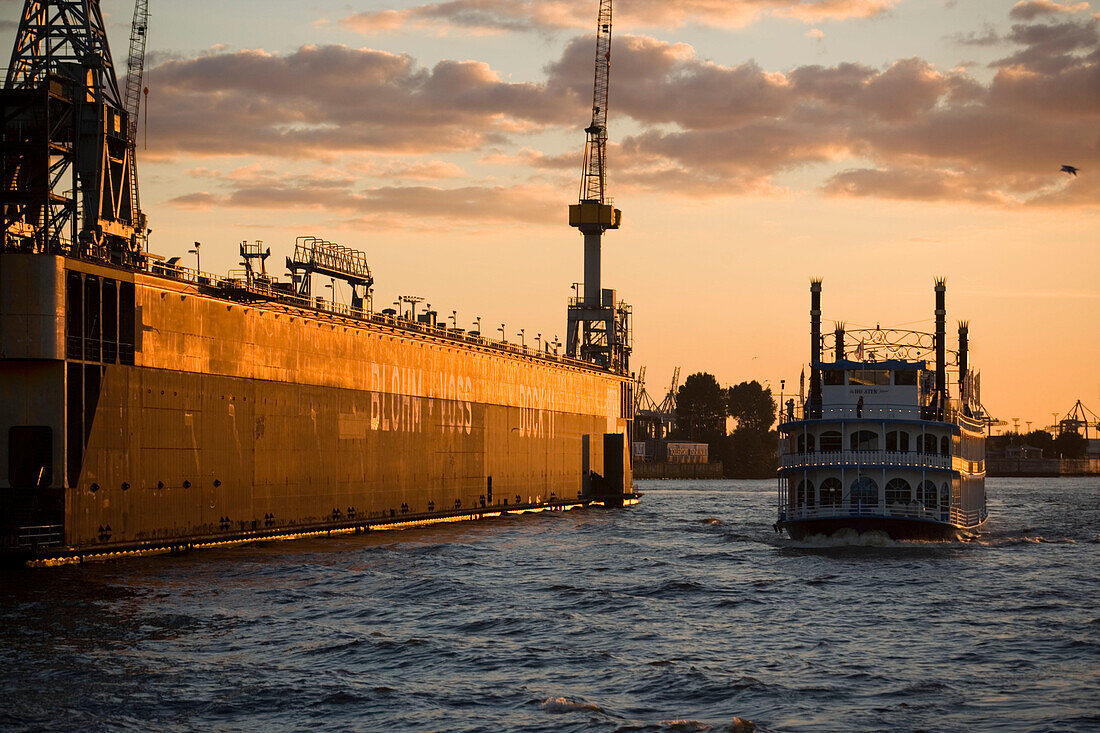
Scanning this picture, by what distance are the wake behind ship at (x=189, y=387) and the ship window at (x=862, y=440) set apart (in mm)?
28390

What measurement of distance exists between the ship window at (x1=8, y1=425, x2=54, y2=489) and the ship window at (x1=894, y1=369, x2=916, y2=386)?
40241 millimetres

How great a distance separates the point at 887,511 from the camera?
63875 mm

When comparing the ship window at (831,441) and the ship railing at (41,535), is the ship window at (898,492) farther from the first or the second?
the ship railing at (41,535)

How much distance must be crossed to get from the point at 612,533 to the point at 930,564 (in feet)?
92.2

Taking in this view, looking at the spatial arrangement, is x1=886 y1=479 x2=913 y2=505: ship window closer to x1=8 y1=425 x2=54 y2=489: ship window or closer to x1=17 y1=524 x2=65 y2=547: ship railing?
x1=17 y1=524 x2=65 y2=547: ship railing

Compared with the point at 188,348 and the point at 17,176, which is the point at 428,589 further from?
the point at 17,176

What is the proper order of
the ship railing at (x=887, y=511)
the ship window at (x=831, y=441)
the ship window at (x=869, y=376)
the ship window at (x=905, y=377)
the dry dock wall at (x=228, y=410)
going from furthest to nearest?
the ship window at (x=869, y=376) → the ship window at (x=905, y=377) → the ship window at (x=831, y=441) → the ship railing at (x=887, y=511) → the dry dock wall at (x=228, y=410)

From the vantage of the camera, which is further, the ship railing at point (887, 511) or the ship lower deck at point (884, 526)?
the ship railing at point (887, 511)

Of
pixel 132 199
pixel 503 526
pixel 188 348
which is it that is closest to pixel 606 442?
pixel 503 526

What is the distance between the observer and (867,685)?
33.4m

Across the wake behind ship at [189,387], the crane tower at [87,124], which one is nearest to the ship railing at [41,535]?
the wake behind ship at [189,387]

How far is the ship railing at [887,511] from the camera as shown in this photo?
6347 cm

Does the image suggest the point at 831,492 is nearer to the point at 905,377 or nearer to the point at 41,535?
the point at 905,377

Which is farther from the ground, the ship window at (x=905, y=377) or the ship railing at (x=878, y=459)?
the ship window at (x=905, y=377)
